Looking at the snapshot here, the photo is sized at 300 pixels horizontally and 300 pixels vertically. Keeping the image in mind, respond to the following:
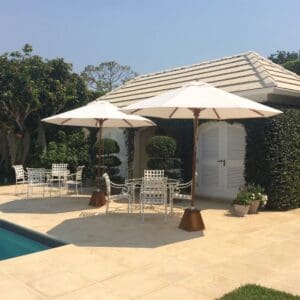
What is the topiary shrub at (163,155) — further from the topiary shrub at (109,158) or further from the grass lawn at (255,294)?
the grass lawn at (255,294)

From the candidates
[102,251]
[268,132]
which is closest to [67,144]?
[268,132]

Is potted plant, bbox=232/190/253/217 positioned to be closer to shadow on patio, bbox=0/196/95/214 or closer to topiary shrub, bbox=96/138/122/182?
shadow on patio, bbox=0/196/95/214

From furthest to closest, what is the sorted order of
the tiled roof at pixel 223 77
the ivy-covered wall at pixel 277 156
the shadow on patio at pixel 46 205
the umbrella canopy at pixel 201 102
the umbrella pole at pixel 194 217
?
the tiled roof at pixel 223 77 → the ivy-covered wall at pixel 277 156 → the shadow on patio at pixel 46 205 → the umbrella pole at pixel 194 217 → the umbrella canopy at pixel 201 102

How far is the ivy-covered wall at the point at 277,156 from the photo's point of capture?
34.8ft

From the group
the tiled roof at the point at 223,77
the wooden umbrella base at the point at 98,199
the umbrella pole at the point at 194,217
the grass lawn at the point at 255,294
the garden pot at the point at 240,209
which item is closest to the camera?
the grass lawn at the point at 255,294

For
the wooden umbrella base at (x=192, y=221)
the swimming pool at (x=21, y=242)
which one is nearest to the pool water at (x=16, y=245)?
the swimming pool at (x=21, y=242)

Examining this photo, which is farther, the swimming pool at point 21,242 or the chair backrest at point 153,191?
the chair backrest at point 153,191

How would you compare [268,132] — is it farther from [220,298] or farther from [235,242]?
[220,298]

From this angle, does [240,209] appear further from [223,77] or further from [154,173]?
[223,77]

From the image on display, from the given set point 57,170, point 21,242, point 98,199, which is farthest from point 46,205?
point 21,242

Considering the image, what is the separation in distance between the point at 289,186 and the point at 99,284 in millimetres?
7606

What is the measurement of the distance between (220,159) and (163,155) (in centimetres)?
192

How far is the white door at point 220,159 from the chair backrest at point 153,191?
3.67 metres

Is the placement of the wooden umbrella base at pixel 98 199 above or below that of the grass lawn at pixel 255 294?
above
